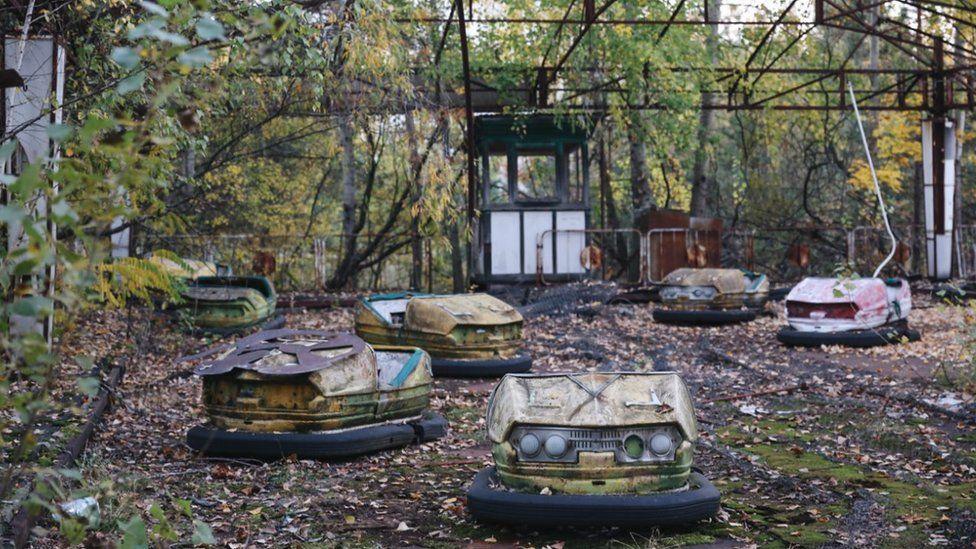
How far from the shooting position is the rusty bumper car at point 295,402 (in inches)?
218

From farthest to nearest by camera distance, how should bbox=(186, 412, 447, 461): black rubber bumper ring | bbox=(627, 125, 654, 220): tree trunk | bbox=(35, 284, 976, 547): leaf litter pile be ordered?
bbox=(627, 125, 654, 220): tree trunk
bbox=(186, 412, 447, 461): black rubber bumper ring
bbox=(35, 284, 976, 547): leaf litter pile

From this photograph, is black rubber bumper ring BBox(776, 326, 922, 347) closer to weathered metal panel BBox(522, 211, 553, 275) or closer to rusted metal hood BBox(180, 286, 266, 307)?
rusted metal hood BBox(180, 286, 266, 307)

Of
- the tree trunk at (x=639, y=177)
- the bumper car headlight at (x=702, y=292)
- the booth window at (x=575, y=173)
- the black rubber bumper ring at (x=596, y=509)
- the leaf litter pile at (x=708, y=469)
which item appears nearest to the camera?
the black rubber bumper ring at (x=596, y=509)

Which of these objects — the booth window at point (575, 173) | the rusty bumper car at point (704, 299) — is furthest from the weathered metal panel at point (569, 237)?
the rusty bumper car at point (704, 299)

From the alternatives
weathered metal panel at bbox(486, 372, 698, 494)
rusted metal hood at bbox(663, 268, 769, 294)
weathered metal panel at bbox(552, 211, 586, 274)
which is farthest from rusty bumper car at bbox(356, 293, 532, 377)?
weathered metal panel at bbox(552, 211, 586, 274)

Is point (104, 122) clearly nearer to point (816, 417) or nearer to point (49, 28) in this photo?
point (49, 28)

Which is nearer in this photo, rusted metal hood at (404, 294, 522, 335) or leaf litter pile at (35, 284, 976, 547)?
leaf litter pile at (35, 284, 976, 547)

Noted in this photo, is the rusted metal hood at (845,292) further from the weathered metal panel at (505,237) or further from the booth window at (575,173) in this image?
the weathered metal panel at (505,237)

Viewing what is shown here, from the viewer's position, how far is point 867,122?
23656 millimetres

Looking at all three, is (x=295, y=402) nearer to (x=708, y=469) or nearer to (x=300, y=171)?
(x=708, y=469)

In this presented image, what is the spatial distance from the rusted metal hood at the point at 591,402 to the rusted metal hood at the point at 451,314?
172 inches

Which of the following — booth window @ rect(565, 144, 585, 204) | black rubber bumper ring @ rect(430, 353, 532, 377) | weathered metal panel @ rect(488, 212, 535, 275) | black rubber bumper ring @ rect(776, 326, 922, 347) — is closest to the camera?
black rubber bumper ring @ rect(430, 353, 532, 377)

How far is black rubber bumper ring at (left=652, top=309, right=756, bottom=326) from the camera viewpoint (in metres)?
13.1

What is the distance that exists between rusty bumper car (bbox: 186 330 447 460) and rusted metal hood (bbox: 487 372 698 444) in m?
1.38
